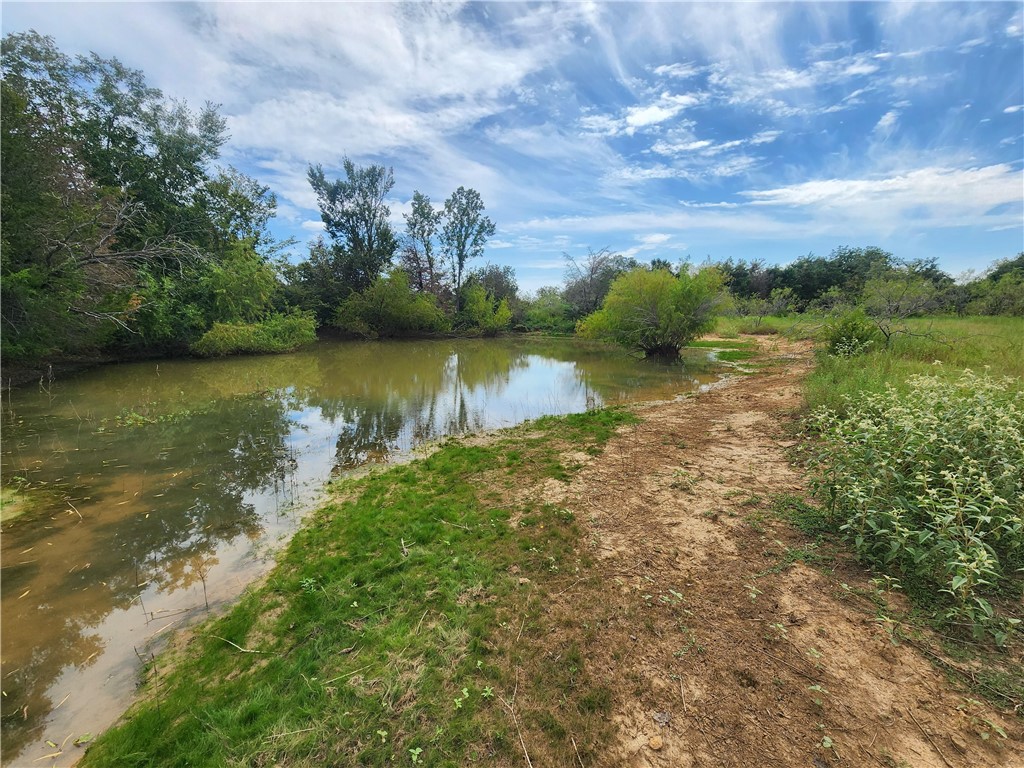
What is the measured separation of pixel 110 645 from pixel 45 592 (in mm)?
1256

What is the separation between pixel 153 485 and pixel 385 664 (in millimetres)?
5792

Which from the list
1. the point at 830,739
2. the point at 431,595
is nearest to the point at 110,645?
the point at 431,595

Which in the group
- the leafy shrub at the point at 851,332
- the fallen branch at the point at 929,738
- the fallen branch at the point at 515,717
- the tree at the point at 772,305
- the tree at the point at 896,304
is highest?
the tree at the point at 772,305

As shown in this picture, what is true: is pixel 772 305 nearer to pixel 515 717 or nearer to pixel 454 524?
pixel 454 524

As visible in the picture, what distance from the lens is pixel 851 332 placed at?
1281cm

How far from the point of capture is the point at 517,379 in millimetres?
16125

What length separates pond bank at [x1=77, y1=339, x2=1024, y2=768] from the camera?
2.10 m

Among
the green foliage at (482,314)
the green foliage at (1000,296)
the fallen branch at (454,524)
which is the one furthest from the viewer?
the green foliage at (482,314)

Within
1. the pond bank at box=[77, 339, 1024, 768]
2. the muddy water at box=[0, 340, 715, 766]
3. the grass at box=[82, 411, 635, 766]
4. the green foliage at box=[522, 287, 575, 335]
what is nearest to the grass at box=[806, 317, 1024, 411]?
the pond bank at box=[77, 339, 1024, 768]

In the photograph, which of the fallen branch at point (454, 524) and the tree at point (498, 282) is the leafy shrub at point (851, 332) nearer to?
the fallen branch at point (454, 524)

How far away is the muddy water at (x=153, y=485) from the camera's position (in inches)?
119

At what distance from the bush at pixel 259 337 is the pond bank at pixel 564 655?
742 inches

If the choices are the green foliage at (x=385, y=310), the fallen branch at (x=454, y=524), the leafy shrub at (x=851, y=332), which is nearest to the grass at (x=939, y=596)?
the leafy shrub at (x=851, y=332)

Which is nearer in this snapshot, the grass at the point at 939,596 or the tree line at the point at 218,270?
the grass at the point at 939,596
